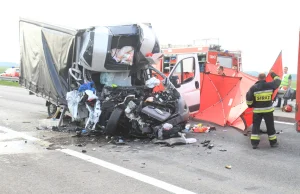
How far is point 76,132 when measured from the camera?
7.88 m

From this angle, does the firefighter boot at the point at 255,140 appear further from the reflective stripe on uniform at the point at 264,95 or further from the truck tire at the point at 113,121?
the truck tire at the point at 113,121

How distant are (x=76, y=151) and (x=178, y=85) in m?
3.75

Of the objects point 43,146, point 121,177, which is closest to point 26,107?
point 43,146

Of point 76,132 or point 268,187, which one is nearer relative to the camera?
point 268,187

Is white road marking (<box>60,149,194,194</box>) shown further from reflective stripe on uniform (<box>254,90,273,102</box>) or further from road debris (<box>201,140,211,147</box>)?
reflective stripe on uniform (<box>254,90,273,102</box>)

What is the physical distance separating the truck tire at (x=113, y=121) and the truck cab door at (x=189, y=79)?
2.67 meters

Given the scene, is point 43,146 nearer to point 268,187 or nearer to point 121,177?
point 121,177

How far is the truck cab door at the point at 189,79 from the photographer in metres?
9.52

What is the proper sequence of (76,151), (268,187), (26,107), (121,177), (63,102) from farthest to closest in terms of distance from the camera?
(26,107) < (63,102) < (76,151) < (121,177) < (268,187)

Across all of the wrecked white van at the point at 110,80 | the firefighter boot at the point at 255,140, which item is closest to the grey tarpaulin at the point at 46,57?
the wrecked white van at the point at 110,80

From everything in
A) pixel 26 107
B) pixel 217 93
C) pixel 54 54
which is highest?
pixel 54 54

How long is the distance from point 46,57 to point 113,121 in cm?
328

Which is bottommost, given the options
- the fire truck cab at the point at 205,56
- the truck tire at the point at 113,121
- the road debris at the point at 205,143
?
the road debris at the point at 205,143

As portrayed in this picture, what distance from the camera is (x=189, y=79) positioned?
960 centimetres
